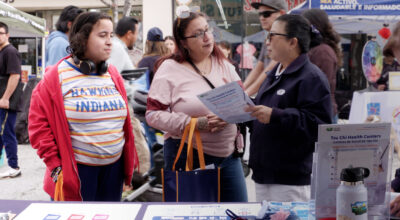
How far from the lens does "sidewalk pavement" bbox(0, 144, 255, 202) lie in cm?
425

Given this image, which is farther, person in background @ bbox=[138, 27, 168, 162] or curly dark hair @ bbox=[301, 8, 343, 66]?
person in background @ bbox=[138, 27, 168, 162]

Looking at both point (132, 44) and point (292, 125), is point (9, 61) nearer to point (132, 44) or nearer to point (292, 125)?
point (132, 44)

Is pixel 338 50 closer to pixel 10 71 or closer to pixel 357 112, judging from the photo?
pixel 357 112

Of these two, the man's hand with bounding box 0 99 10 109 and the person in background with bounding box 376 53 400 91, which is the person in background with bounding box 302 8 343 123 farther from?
the man's hand with bounding box 0 99 10 109

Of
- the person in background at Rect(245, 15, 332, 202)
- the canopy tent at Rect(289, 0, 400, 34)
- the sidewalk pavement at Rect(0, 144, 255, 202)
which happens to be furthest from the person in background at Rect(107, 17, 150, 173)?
the canopy tent at Rect(289, 0, 400, 34)

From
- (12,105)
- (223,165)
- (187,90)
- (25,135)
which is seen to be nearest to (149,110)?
(187,90)

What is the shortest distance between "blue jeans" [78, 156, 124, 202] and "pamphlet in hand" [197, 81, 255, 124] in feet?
2.20

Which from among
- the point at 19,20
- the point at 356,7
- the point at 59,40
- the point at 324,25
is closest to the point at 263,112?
the point at 324,25

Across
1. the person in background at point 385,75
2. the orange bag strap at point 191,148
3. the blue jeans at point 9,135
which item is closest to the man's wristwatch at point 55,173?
the orange bag strap at point 191,148

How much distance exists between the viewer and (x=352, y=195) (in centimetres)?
113

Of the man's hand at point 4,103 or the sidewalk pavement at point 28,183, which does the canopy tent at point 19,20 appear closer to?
the man's hand at point 4,103

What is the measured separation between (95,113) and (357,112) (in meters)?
2.22

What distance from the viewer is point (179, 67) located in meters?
2.27

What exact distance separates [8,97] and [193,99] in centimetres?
360
